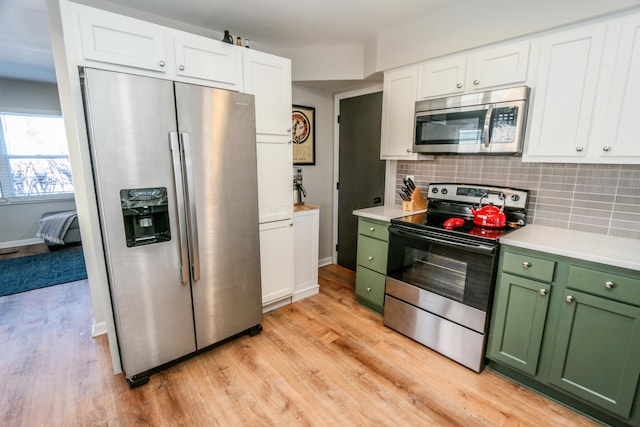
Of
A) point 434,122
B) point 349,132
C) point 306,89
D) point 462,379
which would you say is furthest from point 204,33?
point 462,379

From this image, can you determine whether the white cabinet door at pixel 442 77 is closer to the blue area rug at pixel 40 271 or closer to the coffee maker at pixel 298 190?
the coffee maker at pixel 298 190

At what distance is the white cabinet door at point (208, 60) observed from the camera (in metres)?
1.97

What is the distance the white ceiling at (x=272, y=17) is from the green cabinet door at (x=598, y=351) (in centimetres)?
222

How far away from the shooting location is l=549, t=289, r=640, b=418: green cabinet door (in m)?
1.46

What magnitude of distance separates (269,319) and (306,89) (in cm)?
257

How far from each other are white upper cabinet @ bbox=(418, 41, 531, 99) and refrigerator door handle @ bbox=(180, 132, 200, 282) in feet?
6.28

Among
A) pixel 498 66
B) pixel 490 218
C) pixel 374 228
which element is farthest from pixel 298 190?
pixel 498 66

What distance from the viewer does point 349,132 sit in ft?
11.8

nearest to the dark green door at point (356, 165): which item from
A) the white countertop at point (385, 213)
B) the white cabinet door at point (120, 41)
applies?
the white countertop at point (385, 213)

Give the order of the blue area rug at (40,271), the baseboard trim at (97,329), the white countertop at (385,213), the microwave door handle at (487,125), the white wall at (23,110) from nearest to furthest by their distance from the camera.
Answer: the microwave door handle at (487,125) → the baseboard trim at (97,329) → the white countertop at (385,213) → the blue area rug at (40,271) → the white wall at (23,110)

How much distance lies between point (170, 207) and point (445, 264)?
1889 mm

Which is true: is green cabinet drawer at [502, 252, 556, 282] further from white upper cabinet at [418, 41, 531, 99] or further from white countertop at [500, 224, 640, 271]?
white upper cabinet at [418, 41, 531, 99]

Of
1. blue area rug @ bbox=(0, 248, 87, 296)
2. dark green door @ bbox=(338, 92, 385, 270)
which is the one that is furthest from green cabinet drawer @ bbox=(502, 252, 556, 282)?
blue area rug @ bbox=(0, 248, 87, 296)

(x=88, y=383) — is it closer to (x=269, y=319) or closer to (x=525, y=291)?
(x=269, y=319)
